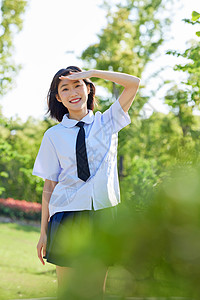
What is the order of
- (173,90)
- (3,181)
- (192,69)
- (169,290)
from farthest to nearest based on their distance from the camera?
(3,181)
(173,90)
(192,69)
(169,290)

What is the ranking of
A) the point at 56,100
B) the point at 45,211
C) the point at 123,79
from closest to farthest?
the point at 123,79 < the point at 45,211 < the point at 56,100

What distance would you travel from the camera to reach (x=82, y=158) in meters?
2.12

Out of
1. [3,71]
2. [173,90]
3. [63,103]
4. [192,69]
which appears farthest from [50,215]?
[173,90]

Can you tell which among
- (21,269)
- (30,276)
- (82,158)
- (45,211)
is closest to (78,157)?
(82,158)

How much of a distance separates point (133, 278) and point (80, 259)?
3.2 inches

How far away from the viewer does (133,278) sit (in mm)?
530

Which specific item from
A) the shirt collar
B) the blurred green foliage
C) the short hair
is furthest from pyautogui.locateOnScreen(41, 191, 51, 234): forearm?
the blurred green foliage

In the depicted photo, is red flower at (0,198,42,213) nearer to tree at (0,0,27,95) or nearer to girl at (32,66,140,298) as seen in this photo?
tree at (0,0,27,95)

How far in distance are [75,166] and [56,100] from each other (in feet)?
1.89

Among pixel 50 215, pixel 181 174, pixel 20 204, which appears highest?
pixel 181 174

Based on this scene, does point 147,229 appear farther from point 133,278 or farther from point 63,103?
point 63,103

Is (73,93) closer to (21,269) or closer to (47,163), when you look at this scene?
(47,163)

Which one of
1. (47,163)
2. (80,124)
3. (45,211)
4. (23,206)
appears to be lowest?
(23,206)

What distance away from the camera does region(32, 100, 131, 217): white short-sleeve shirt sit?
2.09m
